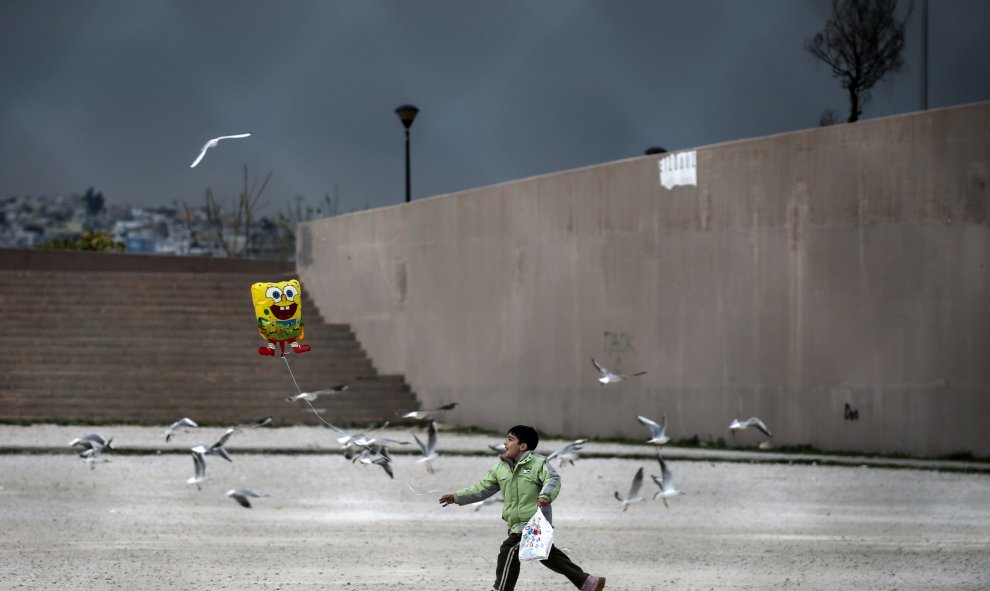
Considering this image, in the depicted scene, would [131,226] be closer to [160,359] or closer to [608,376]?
[160,359]

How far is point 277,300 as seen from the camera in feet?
36.9

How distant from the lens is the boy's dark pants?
433 inches

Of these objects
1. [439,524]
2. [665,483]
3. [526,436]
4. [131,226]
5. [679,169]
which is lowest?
[439,524]

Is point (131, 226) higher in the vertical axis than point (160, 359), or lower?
higher

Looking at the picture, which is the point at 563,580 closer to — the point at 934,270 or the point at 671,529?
the point at 671,529

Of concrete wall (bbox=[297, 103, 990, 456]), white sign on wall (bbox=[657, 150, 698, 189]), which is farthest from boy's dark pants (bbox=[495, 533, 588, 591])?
white sign on wall (bbox=[657, 150, 698, 189])

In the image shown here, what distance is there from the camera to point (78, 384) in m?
31.7

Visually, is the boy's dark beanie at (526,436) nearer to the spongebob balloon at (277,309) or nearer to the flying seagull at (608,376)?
the spongebob balloon at (277,309)

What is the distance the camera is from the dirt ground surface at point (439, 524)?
45.9ft

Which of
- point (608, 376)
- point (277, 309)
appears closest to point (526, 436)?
point (277, 309)

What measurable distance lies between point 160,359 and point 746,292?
14931mm

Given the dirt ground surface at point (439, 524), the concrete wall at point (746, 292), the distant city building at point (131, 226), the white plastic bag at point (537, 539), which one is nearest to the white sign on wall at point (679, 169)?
the concrete wall at point (746, 292)

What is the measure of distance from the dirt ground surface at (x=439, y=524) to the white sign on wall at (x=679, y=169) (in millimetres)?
5225

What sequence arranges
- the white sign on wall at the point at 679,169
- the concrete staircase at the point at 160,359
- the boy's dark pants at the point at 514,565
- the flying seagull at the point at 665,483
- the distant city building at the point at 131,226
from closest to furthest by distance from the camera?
the boy's dark pants at the point at 514,565
the flying seagull at the point at 665,483
the white sign on wall at the point at 679,169
the concrete staircase at the point at 160,359
the distant city building at the point at 131,226
